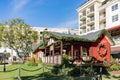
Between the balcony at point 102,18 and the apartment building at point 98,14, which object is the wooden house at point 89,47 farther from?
the balcony at point 102,18

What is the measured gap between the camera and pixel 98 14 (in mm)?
62875

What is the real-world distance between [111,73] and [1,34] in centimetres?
3267

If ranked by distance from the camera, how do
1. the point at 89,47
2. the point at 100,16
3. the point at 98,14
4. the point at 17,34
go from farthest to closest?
1. the point at 98,14
2. the point at 100,16
3. the point at 17,34
4. the point at 89,47

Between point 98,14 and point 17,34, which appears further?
point 98,14

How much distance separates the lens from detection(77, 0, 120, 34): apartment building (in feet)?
171

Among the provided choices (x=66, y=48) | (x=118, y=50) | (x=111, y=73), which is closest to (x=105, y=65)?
(x=111, y=73)

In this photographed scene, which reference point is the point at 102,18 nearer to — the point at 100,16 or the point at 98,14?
the point at 100,16

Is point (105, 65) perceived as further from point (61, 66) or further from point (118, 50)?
point (118, 50)

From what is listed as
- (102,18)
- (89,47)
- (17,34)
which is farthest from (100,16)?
(89,47)

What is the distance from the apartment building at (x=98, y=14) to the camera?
52031mm

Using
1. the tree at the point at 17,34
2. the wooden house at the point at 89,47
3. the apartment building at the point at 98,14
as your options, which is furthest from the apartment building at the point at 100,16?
the tree at the point at 17,34

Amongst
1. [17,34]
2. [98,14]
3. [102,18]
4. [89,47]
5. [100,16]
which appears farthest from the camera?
[98,14]

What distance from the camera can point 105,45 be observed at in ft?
91.7

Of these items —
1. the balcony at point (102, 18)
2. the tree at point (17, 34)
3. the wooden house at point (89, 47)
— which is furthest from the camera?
the balcony at point (102, 18)
